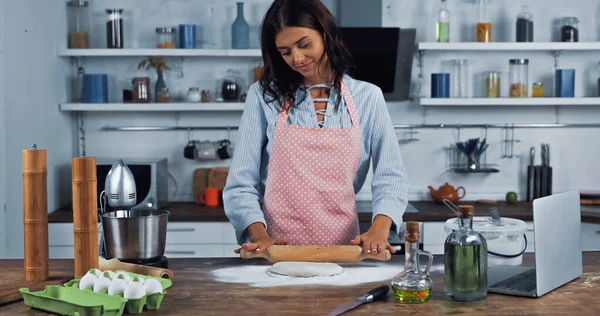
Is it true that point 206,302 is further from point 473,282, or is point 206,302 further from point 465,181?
point 465,181

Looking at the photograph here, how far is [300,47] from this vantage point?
7.83ft

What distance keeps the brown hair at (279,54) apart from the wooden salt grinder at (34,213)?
80 centimetres

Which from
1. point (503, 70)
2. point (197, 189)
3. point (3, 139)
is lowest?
point (197, 189)

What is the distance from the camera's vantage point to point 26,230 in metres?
2.03

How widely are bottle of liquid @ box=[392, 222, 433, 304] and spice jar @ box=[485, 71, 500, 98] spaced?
2.92m

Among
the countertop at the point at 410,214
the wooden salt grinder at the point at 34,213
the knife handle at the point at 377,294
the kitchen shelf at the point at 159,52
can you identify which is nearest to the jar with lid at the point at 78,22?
the kitchen shelf at the point at 159,52

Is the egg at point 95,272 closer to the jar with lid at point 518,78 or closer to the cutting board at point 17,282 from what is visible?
the cutting board at point 17,282

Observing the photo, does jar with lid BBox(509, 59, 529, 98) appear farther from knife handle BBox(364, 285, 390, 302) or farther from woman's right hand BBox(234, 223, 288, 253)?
knife handle BBox(364, 285, 390, 302)

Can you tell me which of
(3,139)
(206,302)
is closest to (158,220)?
(206,302)

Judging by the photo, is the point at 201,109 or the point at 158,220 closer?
the point at 158,220

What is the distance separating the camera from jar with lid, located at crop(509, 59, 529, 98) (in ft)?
14.8

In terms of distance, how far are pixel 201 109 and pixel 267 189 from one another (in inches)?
77.0

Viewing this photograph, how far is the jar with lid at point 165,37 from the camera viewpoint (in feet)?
14.8

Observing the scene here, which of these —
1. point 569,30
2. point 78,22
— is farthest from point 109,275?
point 569,30
